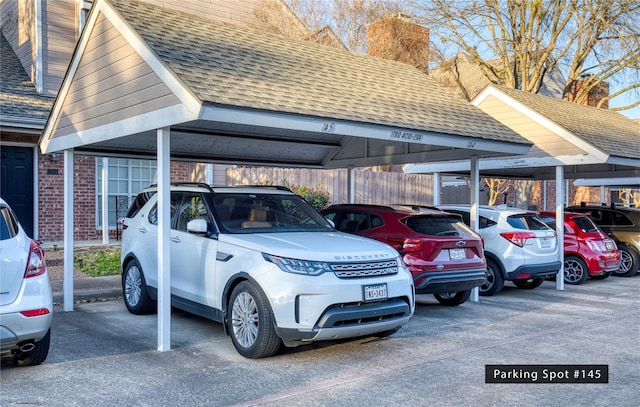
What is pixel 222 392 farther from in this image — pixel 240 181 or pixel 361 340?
pixel 240 181

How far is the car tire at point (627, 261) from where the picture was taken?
1371cm

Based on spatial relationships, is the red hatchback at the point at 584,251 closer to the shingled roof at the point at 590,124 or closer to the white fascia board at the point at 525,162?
the white fascia board at the point at 525,162

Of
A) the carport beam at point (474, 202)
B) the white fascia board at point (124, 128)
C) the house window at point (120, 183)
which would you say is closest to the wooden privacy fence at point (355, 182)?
the house window at point (120, 183)

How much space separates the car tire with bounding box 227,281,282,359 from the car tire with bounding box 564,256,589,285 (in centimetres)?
821

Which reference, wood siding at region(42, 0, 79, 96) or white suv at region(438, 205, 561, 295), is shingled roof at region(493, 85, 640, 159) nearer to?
white suv at region(438, 205, 561, 295)

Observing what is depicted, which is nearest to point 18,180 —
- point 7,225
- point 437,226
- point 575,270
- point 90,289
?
point 90,289

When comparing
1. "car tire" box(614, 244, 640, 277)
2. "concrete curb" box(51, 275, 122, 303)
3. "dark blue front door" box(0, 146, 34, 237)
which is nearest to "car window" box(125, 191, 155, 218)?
"concrete curb" box(51, 275, 122, 303)

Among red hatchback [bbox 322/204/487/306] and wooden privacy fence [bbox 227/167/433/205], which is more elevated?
wooden privacy fence [bbox 227/167/433/205]

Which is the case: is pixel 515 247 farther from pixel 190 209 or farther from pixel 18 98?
pixel 18 98

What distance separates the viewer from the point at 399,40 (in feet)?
81.5

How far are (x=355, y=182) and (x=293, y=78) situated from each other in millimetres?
11542

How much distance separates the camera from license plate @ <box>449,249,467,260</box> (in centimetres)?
833

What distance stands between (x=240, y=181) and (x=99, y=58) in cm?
977

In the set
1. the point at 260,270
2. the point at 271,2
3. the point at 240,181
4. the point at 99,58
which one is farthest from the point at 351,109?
the point at 271,2
